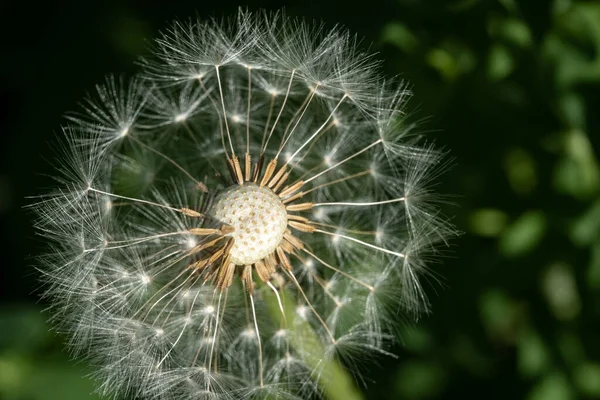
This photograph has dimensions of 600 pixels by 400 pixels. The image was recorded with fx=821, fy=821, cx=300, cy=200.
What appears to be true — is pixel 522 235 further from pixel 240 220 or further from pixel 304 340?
pixel 240 220

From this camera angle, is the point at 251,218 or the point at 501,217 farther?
the point at 501,217

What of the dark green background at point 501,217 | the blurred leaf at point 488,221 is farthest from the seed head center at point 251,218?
the blurred leaf at point 488,221

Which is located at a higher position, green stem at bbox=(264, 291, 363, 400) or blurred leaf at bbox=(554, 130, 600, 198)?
blurred leaf at bbox=(554, 130, 600, 198)

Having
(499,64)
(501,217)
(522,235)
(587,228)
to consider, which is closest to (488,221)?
(501,217)

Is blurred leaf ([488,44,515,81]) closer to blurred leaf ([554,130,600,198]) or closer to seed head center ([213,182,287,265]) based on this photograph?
blurred leaf ([554,130,600,198])

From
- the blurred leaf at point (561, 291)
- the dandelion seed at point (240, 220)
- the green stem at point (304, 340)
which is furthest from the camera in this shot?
the blurred leaf at point (561, 291)

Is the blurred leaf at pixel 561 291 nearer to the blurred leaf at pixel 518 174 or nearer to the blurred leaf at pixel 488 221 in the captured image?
the blurred leaf at pixel 488 221

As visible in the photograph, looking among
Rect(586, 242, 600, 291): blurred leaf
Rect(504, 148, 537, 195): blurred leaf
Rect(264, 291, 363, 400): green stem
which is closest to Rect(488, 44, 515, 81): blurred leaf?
Rect(504, 148, 537, 195): blurred leaf

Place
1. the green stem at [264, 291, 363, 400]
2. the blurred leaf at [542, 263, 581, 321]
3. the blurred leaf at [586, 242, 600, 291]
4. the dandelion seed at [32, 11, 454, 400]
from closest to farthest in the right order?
the dandelion seed at [32, 11, 454, 400] → the green stem at [264, 291, 363, 400] → the blurred leaf at [586, 242, 600, 291] → the blurred leaf at [542, 263, 581, 321]
